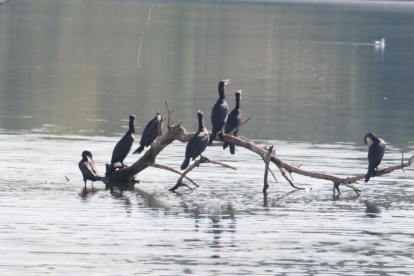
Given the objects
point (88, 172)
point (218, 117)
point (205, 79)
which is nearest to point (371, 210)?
point (218, 117)

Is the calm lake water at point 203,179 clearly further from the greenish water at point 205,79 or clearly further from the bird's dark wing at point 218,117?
the bird's dark wing at point 218,117

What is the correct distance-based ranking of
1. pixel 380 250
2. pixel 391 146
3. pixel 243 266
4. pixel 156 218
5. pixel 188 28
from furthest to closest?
1. pixel 188 28
2. pixel 391 146
3. pixel 156 218
4. pixel 380 250
5. pixel 243 266

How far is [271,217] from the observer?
18.9 m

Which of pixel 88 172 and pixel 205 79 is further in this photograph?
pixel 205 79

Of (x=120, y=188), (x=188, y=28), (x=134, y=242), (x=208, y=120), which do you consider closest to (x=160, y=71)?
(x=208, y=120)

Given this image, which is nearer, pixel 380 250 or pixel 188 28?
pixel 380 250

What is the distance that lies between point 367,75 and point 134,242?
135 ft

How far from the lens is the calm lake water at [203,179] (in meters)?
16.0

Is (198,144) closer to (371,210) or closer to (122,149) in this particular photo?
(122,149)

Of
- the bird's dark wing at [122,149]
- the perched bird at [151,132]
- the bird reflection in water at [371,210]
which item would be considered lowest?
the bird reflection in water at [371,210]

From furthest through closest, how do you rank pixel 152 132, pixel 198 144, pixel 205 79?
pixel 205 79
pixel 152 132
pixel 198 144

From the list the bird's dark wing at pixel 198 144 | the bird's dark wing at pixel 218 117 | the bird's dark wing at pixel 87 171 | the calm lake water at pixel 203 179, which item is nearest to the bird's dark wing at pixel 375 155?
the calm lake water at pixel 203 179

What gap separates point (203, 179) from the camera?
Answer: 74.6 ft

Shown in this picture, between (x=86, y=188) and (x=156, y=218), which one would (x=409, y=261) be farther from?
(x=86, y=188)
